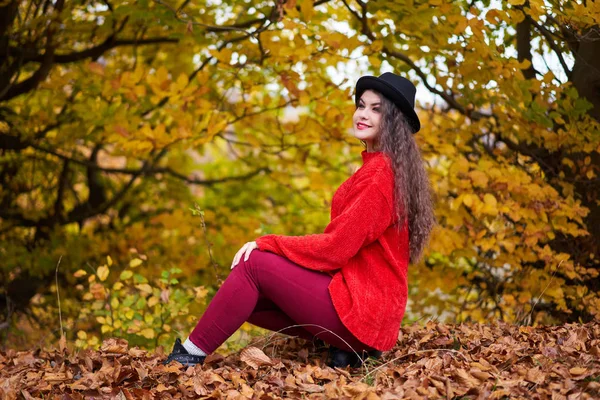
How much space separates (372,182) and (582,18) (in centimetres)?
125

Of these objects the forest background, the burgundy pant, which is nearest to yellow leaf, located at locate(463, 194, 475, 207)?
the forest background

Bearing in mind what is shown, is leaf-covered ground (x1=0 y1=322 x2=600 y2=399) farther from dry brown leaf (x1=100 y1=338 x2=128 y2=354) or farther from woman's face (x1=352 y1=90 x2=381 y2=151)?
woman's face (x1=352 y1=90 x2=381 y2=151)

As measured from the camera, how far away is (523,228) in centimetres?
442

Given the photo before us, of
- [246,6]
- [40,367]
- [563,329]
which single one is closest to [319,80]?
[246,6]

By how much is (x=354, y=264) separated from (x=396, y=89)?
77 cm

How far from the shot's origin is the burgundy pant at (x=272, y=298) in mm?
2883

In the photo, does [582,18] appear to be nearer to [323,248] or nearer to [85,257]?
[323,248]

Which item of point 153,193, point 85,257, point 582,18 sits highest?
point 582,18

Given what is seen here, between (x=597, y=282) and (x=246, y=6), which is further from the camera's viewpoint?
(x=246, y=6)

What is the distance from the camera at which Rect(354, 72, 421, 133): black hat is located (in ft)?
9.77

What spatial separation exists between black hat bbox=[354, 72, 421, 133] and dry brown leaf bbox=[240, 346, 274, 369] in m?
1.20

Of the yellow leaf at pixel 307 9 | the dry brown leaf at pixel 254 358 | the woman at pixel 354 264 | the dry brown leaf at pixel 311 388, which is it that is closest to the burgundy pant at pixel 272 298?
the woman at pixel 354 264

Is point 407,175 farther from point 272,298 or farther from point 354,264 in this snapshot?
point 272,298

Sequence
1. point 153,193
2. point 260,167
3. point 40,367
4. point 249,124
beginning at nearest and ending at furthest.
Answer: point 40,367, point 249,124, point 260,167, point 153,193
